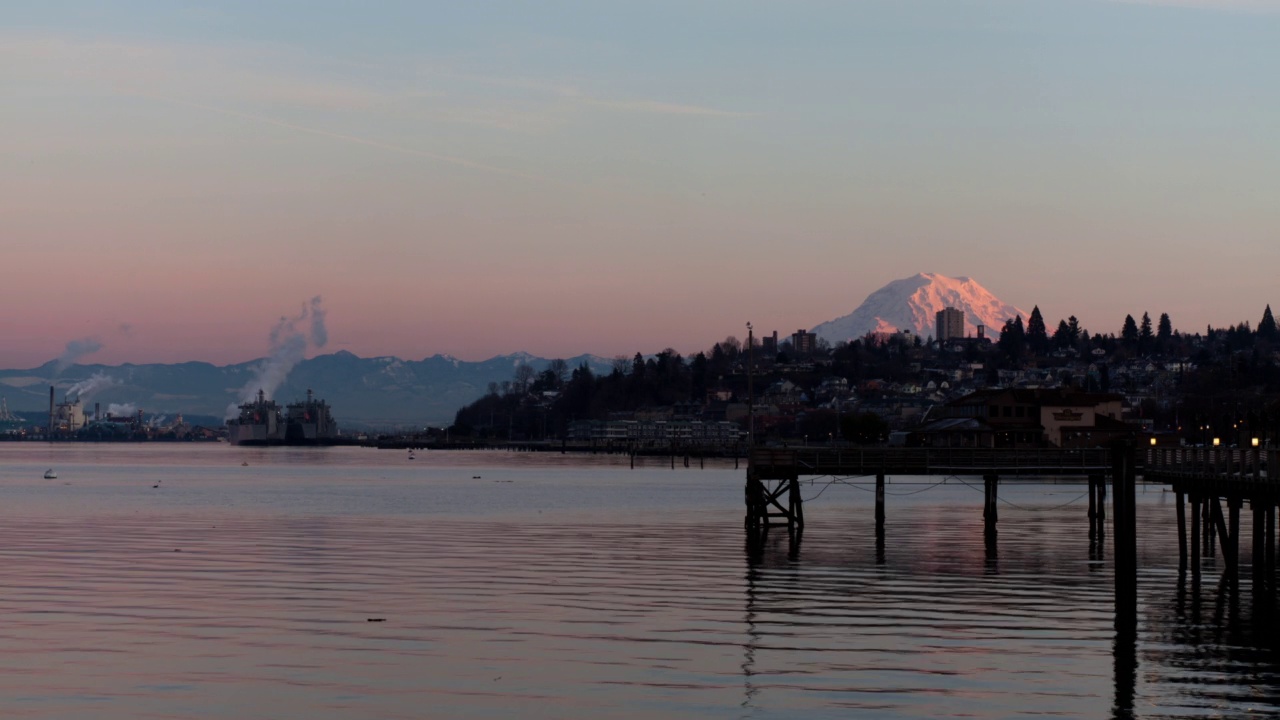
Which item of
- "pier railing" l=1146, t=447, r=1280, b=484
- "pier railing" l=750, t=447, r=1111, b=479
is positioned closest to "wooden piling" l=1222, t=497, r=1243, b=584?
"pier railing" l=1146, t=447, r=1280, b=484

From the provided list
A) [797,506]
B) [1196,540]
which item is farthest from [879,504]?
[1196,540]

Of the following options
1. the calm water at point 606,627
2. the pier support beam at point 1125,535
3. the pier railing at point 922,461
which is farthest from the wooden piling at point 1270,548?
the pier railing at point 922,461

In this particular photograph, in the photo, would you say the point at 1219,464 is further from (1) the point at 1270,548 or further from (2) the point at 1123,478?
(2) the point at 1123,478

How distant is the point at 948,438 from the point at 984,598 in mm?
155725

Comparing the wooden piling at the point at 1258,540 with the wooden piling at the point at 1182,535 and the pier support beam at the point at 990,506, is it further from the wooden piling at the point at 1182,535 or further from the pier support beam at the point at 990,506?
the pier support beam at the point at 990,506

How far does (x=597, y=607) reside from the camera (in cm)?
3778

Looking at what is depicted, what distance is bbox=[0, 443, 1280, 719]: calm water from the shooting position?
85.7ft

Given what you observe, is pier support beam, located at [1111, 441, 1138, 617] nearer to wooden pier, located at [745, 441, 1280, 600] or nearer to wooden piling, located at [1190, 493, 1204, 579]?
wooden pier, located at [745, 441, 1280, 600]

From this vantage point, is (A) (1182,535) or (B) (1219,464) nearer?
(B) (1219,464)

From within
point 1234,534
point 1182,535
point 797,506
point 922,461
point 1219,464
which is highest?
point 1219,464

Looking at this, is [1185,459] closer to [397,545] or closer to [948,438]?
[397,545]

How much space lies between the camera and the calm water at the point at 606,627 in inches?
1028

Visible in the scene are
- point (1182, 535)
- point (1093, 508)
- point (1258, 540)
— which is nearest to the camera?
point (1258, 540)

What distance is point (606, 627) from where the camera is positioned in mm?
34219
